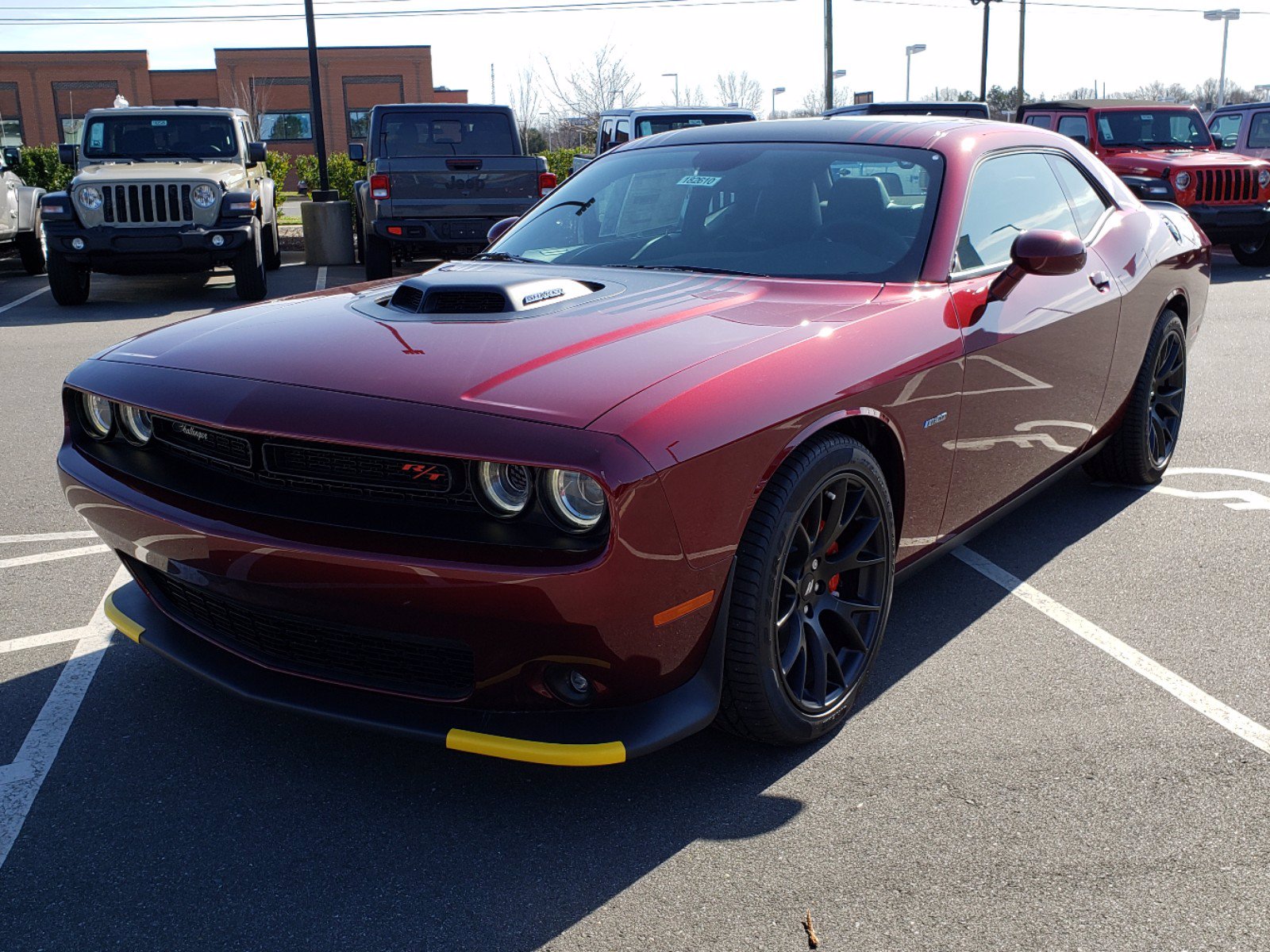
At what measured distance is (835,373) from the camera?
2775mm

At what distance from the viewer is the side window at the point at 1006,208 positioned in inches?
142

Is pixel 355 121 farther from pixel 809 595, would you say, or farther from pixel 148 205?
pixel 809 595

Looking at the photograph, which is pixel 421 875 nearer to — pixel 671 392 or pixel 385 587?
pixel 385 587

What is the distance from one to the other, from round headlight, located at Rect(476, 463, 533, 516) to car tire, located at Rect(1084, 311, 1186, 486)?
3.25 meters

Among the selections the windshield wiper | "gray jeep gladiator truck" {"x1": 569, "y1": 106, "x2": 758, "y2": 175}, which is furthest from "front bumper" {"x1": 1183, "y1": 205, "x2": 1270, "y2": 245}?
the windshield wiper

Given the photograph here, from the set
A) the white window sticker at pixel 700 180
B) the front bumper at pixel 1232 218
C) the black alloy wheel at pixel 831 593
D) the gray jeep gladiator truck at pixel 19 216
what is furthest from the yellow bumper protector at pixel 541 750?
the gray jeep gladiator truck at pixel 19 216

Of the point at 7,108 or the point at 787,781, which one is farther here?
the point at 7,108

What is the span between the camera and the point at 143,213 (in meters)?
11.4

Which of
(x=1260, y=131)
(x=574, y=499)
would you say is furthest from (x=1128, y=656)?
(x=1260, y=131)

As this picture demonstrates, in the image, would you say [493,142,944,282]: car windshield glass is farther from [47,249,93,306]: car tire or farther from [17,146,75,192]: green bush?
[17,146,75,192]: green bush

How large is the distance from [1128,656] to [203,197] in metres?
10.3

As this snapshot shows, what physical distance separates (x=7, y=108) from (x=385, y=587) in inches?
2415

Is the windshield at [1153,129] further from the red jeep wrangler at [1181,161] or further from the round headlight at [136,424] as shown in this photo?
the round headlight at [136,424]

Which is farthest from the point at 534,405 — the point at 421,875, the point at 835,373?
the point at 421,875
